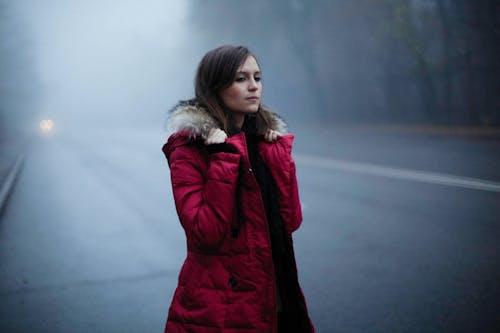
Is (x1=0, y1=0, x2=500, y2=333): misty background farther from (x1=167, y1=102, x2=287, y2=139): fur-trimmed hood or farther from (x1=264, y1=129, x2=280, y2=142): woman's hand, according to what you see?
(x1=167, y1=102, x2=287, y2=139): fur-trimmed hood

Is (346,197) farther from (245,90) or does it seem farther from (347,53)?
(347,53)

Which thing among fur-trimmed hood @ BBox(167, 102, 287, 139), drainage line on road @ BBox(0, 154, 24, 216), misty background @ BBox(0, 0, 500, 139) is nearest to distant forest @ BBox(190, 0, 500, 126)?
misty background @ BBox(0, 0, 500, 139)

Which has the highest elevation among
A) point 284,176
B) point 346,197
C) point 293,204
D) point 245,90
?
point 245,90

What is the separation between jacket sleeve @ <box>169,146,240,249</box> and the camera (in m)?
1.75

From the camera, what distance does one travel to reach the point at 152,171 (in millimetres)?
13102

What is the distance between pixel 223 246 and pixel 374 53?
25201 millimetres

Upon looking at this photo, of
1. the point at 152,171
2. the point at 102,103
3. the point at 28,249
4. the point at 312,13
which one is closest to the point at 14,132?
the point at 312,13

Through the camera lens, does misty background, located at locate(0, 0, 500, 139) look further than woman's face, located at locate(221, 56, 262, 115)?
Yes

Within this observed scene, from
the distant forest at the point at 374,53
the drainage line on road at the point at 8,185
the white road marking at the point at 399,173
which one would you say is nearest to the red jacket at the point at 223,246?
the white road marking at the point at 399,173

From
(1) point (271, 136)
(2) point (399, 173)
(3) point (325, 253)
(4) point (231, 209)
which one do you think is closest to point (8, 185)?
(3) point (325, 253)

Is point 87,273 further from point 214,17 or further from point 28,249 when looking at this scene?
point 214,17

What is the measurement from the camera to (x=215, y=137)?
1837 millimetres

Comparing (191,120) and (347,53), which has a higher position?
(347,53)

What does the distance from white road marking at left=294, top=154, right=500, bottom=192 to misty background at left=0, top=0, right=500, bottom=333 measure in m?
0.08
